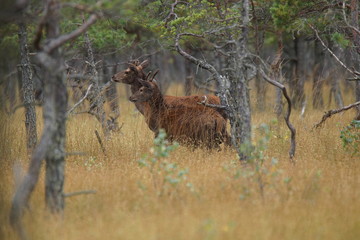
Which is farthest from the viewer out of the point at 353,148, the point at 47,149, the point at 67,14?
the point at 353,148

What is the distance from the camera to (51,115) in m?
5.69

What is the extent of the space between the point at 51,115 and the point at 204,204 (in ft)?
6.91

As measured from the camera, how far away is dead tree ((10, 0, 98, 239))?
5.61 metres

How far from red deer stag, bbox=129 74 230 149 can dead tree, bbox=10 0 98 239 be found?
15.4 ft

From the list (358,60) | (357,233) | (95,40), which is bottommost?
(357,233)

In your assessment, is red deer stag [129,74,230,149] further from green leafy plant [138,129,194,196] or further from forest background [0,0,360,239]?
green leafy plant [138,129,194,196]

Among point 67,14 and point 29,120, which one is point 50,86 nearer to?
point 67,14

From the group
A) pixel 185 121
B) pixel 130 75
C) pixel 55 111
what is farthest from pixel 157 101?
pixel 55 111

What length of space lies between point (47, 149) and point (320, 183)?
3.64 meters

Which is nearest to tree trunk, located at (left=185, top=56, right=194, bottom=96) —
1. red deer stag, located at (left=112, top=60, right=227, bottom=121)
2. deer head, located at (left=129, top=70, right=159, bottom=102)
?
red deer stag, located at (left=112, top=60, right=227, bottom=121)

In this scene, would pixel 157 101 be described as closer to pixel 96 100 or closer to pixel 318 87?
pixel 96 100

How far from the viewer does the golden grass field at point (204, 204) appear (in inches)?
225

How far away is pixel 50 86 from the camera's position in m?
5.73

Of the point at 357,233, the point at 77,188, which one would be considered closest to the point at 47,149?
the point at 77,188
